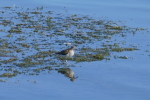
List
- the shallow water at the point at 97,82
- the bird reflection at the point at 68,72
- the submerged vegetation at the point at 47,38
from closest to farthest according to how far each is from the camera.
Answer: the shallow water at the point at 97,82 → the bird reflection at the point at 68,72 → the submerged vegetation at the point at 47,38

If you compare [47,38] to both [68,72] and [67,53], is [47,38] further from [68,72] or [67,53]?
[68,72]

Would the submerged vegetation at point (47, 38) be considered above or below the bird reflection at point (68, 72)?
above

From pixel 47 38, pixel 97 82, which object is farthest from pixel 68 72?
pixel 47 38

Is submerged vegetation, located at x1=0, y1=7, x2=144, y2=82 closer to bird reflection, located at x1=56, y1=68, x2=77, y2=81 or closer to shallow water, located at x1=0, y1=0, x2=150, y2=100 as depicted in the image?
bird reflection, located at x1=56, y1=68, x2=77, y2=81

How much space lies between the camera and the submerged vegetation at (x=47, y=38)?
61.4ft

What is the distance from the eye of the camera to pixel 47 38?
23.1m

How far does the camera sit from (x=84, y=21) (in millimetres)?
27516

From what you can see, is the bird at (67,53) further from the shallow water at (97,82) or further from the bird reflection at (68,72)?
the bird reflection at (68,72)

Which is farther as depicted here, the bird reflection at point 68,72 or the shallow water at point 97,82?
the bird reflection at point 68,72

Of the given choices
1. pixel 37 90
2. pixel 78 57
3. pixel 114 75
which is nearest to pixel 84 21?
pixel 78 57

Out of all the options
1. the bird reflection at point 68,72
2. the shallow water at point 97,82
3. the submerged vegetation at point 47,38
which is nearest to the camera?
the shallow water at point 97,82

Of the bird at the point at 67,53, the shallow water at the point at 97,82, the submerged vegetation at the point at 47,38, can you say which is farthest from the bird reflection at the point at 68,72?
the bird at the point at 67,53

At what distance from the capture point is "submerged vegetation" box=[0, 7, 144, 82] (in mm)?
18702

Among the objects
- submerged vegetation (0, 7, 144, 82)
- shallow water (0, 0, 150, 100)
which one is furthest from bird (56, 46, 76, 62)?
shallow water (0, 0, 150, 100)
